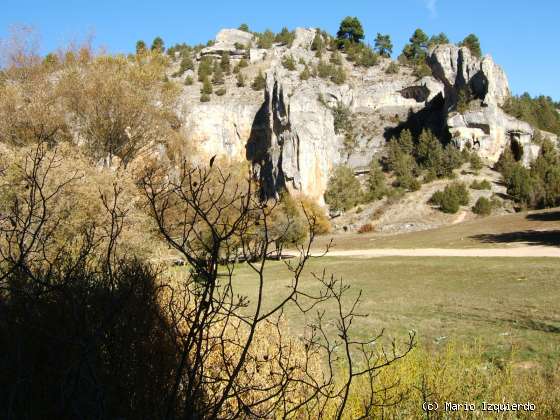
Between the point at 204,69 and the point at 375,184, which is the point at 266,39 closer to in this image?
the point at 204,69

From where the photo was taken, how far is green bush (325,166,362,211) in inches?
1901

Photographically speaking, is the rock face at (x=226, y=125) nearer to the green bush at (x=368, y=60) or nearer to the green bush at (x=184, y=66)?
the green bush at (x=184, y=66)

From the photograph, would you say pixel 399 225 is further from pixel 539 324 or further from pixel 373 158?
pixel 539 324

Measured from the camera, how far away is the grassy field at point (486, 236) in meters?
25.0

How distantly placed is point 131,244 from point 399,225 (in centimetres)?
3111

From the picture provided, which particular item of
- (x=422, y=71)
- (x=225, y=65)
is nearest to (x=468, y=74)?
(x=422, y=71)

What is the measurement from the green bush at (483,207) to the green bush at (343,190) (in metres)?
12.4

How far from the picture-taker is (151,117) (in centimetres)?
2522

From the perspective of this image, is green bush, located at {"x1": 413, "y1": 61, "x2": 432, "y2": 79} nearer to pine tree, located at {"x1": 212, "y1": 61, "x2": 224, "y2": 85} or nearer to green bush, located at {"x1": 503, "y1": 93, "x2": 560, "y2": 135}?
green bush, located at {"x1": 503, "y1": 93, "x2": 560, "y2": 135}

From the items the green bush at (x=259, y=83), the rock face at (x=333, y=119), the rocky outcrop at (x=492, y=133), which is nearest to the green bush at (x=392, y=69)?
the rock face at (x=333, y=119)

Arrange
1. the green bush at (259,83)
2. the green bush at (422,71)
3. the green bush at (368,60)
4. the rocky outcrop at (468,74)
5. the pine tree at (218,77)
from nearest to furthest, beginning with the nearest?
the rocky outcrop at (468,74)
the green bush at (259,83)
the pine tree at (218,77)
the green bush at (422,71)
the green bush at (368,60)

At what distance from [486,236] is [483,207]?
1360 cm

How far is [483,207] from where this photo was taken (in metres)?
39.9

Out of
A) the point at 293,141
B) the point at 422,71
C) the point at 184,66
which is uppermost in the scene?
the point at 184,66
